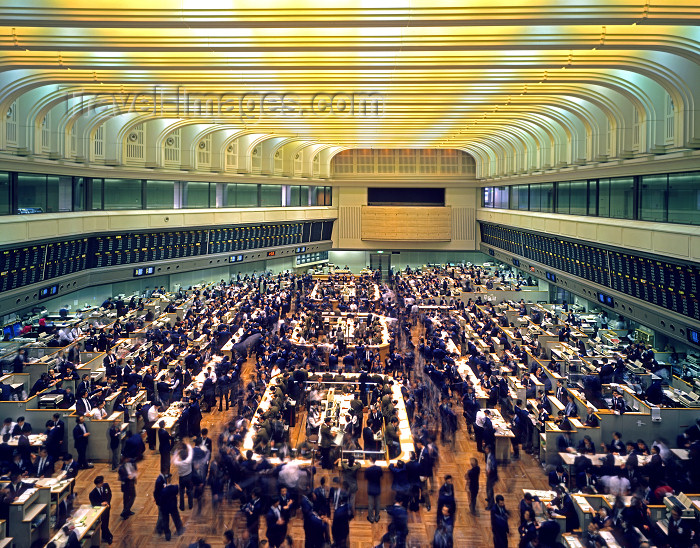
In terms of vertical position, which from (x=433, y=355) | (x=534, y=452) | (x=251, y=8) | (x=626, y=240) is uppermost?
(x=251, y=8)

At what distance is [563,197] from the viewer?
21.1 metres

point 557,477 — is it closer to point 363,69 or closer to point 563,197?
point 363,69

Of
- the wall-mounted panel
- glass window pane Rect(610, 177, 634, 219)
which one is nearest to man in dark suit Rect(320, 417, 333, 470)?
glass window pane Rect(610, 177, 634, 219)

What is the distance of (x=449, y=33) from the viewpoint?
34.7 feet

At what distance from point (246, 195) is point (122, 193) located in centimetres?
796

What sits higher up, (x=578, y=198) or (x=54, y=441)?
(x=578, y=198)

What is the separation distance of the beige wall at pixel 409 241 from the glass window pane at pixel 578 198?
16.5 meters

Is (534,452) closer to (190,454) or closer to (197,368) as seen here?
(190,454)

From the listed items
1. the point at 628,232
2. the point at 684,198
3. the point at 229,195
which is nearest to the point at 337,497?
the point at 684,198

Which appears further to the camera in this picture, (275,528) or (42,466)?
(42,466)

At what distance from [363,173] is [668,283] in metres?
24.9

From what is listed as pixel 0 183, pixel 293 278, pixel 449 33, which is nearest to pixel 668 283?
pixel 449 33

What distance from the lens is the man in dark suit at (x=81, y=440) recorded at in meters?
10.1

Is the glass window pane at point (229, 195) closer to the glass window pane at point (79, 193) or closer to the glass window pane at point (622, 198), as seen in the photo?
the glass window pane at point (79, 193)
